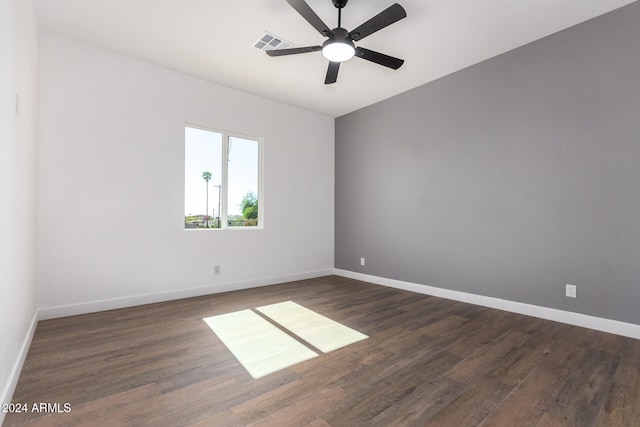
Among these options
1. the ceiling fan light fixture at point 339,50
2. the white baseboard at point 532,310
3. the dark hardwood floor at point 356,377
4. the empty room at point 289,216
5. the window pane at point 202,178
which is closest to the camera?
the dark hardwood floor at point 356,377

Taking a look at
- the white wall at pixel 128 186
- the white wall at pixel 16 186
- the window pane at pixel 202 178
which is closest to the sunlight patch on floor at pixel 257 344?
the white wall at pixel 128 186

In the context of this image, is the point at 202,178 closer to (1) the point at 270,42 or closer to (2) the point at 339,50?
(1) the point at 270,42

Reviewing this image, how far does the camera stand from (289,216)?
4.93 meters

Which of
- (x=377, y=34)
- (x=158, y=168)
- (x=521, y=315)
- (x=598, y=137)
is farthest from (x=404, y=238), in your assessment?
(x=158, y=168)

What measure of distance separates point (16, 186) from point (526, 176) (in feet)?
14.5

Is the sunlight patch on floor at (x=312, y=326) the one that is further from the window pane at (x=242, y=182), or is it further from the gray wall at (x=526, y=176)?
the gray wall at (x=526, y=176)

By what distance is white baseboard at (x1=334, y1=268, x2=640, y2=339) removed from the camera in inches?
104

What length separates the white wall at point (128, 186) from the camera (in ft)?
10.1

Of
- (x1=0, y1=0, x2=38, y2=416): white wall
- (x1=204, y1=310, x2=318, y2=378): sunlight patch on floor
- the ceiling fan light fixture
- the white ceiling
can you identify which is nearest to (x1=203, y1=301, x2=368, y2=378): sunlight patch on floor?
(x1=204, y1=310, x2=318, y2=378): sunlight patch on floor

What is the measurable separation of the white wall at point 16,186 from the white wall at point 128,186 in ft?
1.17

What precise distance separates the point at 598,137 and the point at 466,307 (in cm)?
212

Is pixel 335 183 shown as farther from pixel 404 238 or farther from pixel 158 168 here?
pixel 158 168

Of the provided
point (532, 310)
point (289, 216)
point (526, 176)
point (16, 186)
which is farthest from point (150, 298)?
point (526, 176)

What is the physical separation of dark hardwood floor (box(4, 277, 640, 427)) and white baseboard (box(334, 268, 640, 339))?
0.12m
